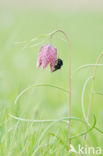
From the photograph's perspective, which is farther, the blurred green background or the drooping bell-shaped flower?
the drooping bell-shaped flower

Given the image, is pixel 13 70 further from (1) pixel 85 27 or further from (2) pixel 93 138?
(1) pixel 85 27

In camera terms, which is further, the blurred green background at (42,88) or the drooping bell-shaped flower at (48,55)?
the drooping bell-shaped flower at (48,55)

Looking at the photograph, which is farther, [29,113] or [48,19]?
[48,19]

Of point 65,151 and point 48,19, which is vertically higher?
point 48,19

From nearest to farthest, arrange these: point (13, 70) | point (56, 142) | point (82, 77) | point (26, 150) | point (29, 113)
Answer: point (26, 150) < point (56, 142) < point (29, 113) < point (13, 70) < point (82, 77)

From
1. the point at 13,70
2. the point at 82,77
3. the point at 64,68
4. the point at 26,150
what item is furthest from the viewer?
the point at 64,68

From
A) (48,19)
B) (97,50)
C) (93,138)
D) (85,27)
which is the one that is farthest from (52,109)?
(48,19)

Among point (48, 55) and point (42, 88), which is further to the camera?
point (42, 88)

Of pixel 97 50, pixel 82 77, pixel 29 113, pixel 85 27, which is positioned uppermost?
pixel 85 27
